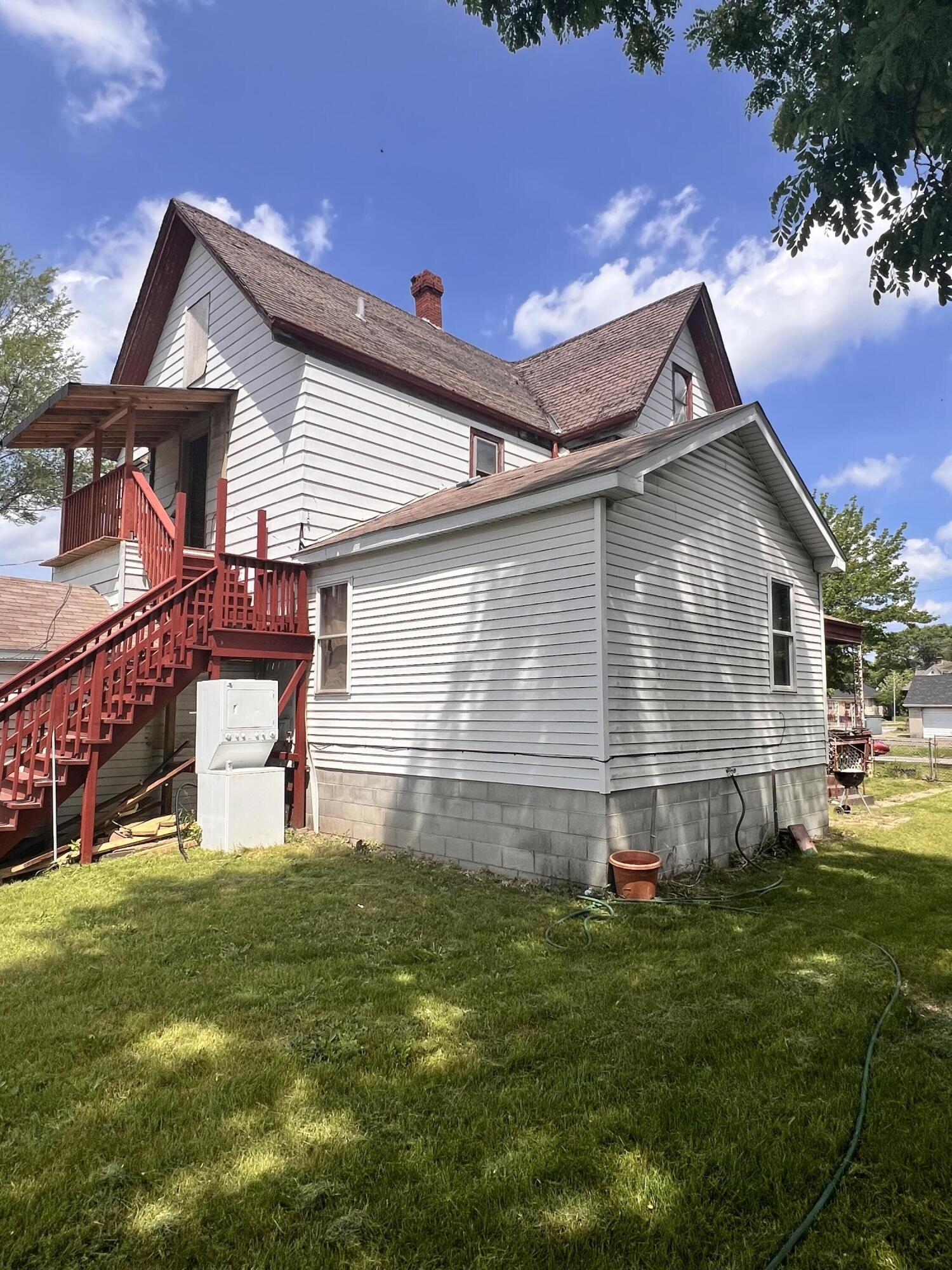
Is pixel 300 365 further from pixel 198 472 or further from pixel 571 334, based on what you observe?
pixel 571 334

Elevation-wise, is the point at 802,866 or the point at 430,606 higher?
the point at 430,606

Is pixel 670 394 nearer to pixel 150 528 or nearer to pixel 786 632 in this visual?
pixel 786 632

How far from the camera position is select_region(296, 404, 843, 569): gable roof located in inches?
279

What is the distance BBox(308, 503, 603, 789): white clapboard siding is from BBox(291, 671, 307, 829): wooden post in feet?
0.80

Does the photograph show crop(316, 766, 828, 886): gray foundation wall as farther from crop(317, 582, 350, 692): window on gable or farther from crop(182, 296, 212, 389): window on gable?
crop(182, 296, 212, 389): window on gable

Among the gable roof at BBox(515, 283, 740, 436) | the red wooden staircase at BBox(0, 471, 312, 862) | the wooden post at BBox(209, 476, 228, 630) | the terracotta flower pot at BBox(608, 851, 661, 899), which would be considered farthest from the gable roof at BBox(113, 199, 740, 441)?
the terracotta flower pot at BBox(608, 851, 661, 899)

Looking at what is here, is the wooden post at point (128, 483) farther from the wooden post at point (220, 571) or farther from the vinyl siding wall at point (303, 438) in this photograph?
the wooden post at point (220, 571)

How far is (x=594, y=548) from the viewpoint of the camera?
23.4ft

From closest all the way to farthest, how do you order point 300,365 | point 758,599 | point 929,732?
point 758,599
point 300,365
point 929,732

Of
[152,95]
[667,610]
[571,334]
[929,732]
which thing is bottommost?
[929,732]

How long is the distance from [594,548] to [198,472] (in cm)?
963

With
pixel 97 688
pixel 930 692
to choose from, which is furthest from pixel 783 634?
pixel 930 692

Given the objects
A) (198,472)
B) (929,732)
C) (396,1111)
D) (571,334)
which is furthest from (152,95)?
(929,732)

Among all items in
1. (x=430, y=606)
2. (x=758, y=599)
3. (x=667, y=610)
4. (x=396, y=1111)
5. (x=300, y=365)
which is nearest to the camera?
(x=396, y=1111)
